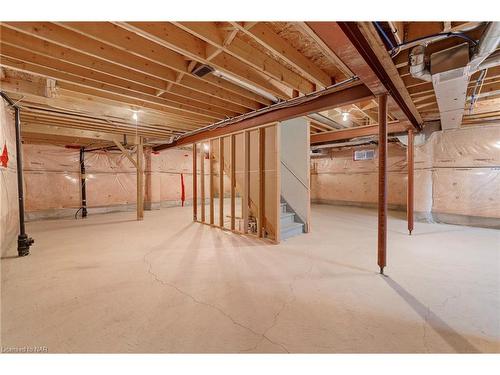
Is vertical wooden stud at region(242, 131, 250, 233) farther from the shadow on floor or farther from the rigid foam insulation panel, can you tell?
the rigid foam insulation panel

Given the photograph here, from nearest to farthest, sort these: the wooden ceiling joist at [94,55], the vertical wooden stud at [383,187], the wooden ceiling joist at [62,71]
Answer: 1. the wooden ceiling joist at [94,55]
2. the wooden ceiling joist at [62,71]
3. the vertical wooden stud at [383,187]

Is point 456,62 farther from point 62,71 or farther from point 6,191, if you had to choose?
point 6,191

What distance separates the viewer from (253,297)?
2.05 m

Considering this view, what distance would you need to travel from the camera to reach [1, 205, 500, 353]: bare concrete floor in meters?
1.51

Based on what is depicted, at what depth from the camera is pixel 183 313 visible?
1806 mm

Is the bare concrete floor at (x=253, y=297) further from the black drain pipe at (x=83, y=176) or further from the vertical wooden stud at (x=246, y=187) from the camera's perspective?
the black drain pipe at (x=83, y=176)

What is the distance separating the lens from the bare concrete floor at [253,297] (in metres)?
1.51

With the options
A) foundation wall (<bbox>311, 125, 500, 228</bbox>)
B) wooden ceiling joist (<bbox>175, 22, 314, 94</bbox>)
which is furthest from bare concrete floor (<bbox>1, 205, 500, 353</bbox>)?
wooden ceiling joist (<bbox>175, 22, 314, 94</bbox>)

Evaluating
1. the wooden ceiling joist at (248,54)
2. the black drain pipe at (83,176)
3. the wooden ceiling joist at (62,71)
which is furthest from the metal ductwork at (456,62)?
the black drain pipe at (83,176)

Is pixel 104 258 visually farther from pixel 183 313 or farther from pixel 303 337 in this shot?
pixel 303 337

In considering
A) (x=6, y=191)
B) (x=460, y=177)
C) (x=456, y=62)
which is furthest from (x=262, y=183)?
(x=460, y=177)

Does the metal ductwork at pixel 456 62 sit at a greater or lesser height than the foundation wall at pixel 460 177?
greater
